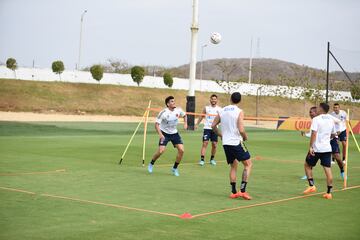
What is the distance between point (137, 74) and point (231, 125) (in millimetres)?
64080

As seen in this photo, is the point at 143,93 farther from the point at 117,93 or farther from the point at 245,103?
the point at 245,103

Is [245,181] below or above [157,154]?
below

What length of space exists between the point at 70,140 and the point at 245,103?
5350 cm

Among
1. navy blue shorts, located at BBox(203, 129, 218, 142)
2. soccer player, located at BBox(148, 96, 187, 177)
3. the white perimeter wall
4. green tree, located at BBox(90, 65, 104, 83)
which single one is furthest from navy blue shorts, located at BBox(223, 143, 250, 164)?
green tree, located at BBox(90, 65, 104, 83)

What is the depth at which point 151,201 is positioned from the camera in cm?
1243

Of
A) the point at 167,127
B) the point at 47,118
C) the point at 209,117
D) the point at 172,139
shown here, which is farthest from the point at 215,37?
the point at 172,139

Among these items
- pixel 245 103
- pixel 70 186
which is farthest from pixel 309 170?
pixel 245 103

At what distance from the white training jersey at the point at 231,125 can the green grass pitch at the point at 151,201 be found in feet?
3.88

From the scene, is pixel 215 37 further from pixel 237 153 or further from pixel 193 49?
pixel 237 153

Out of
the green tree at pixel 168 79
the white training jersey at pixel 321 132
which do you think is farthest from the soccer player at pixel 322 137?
the green tree at pixel 168 79

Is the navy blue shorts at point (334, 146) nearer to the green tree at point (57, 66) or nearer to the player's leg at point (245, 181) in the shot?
the player's leg at point (245, 181)

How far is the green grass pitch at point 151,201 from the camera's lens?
972 centimetres

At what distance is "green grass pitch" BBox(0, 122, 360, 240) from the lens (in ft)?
31.9

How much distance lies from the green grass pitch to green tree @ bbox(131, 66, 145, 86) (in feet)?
178
